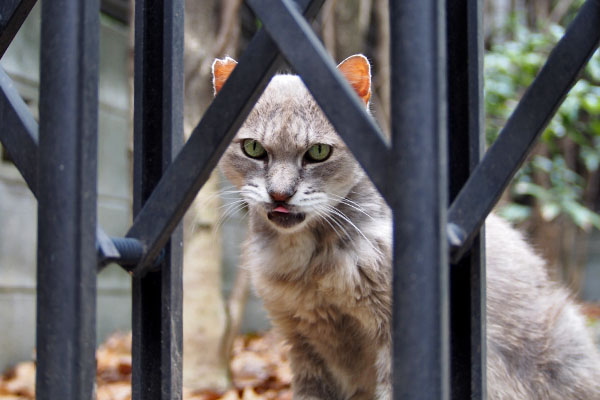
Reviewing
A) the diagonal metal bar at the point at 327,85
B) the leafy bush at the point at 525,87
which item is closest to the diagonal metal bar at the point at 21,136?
the diagonal metal bar at the point at 327,85

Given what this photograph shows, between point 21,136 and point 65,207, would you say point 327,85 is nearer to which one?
point 65,207

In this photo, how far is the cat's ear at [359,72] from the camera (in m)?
2.14

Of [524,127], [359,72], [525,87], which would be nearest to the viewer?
[524,127]

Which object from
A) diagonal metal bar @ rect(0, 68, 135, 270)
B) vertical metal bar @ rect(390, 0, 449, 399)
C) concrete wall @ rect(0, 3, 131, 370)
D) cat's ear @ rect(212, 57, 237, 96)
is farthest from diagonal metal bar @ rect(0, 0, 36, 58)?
concrete wall @ rect(0, 3, 131, 370)

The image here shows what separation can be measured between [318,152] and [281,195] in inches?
11.2

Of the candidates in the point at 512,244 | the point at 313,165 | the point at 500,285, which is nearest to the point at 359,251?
the point at 313,165

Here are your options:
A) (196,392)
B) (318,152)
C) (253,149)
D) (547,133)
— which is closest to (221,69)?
(253,149)

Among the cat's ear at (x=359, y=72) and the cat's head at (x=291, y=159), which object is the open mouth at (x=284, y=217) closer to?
the cat's head at (x=291, y=159)

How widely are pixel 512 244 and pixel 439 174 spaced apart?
182 cm

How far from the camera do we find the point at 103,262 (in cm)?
99

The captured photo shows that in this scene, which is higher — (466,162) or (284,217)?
(284,217)

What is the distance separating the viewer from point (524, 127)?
1.00 m

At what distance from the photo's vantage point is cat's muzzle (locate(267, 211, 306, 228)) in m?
2.05

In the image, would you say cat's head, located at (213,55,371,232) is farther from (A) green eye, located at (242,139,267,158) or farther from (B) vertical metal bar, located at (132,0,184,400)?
(B) vertical metal bar, located at (132,0,184,400)
